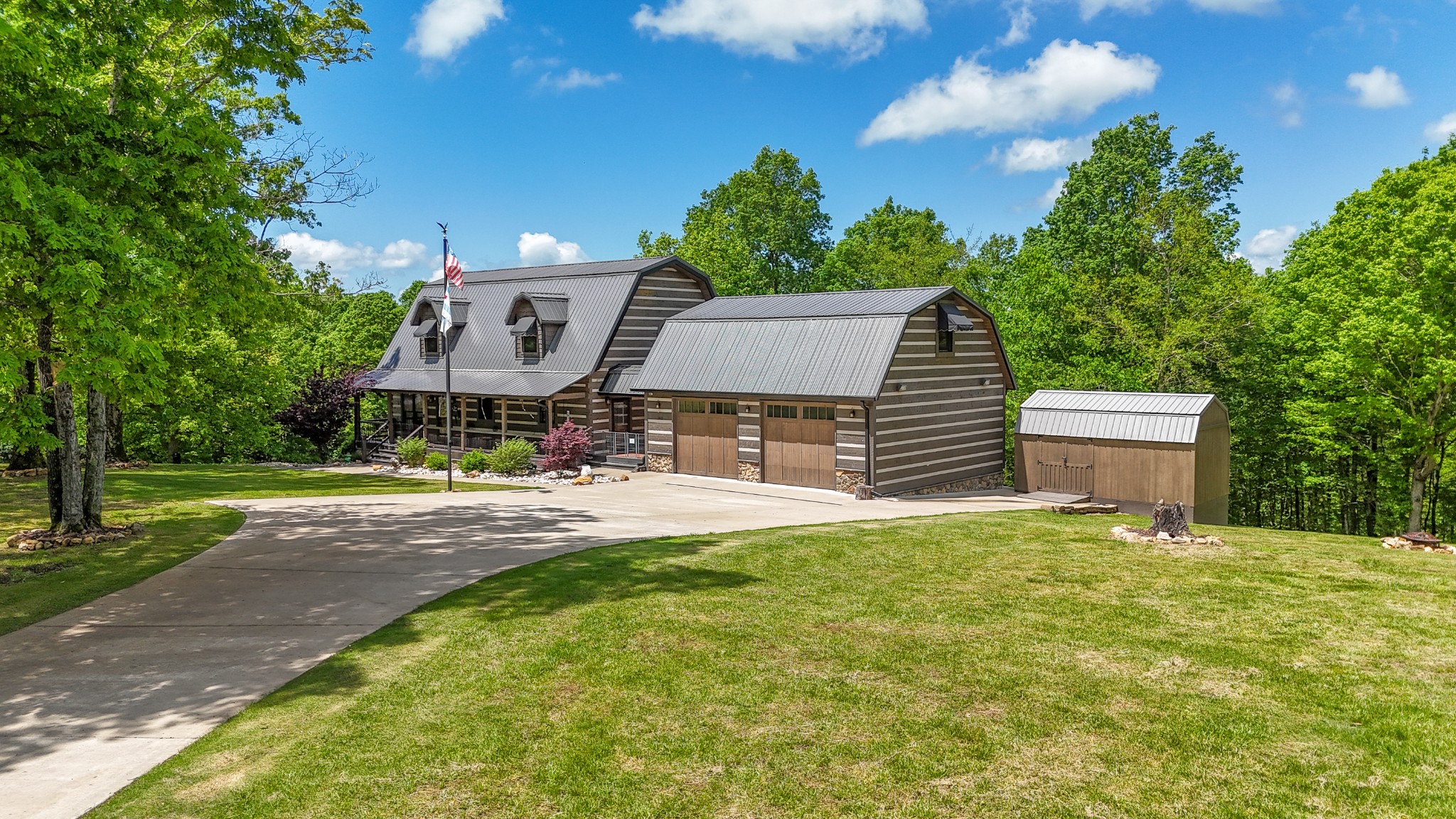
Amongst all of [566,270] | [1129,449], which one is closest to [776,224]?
[566,270]

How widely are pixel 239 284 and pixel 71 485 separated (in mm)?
5389

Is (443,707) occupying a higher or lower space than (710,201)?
lower

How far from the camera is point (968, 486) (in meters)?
28.7

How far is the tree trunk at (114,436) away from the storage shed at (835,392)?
18.3 meters

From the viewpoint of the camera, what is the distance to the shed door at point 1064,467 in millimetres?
25406

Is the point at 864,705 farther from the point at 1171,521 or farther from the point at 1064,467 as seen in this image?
the point at 1064,467

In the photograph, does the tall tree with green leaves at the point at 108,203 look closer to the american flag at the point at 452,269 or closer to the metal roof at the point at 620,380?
the american flag at the point at 452,269

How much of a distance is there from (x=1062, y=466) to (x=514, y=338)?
20419mm

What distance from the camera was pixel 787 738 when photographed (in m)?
7.50

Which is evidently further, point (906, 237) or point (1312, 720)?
point (906, 237)

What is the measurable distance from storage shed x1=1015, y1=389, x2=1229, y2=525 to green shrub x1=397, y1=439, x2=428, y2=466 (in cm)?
2019

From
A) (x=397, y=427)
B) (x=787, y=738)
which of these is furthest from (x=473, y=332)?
(x=787, y=738)

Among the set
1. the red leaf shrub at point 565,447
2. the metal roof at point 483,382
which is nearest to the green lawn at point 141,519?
the red leaf shrub at point 565,447

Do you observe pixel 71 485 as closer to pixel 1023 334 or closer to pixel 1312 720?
pixel 1312 720
